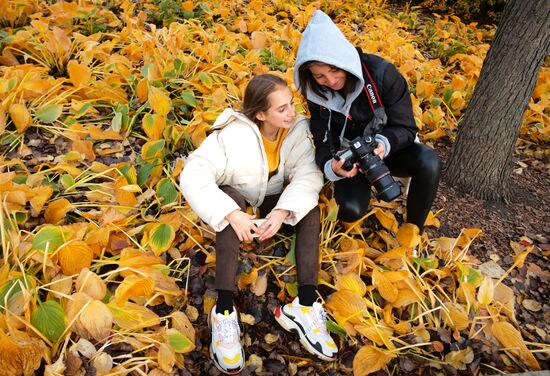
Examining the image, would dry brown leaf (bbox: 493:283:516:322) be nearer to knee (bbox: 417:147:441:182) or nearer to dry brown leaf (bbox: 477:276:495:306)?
dry brown leaf (bbox: 477:276:495:306)

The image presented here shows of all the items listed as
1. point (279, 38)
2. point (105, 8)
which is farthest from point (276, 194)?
point (105, 8)

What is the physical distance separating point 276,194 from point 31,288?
1.11 m

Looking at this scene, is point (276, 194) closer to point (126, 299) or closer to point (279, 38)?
point (126, 299)

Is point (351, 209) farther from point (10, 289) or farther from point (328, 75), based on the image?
point (10, 289)

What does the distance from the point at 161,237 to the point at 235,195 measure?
38cm

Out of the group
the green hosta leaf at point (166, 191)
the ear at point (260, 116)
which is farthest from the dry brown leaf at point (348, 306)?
the green hosta leaf at point (166, 191)

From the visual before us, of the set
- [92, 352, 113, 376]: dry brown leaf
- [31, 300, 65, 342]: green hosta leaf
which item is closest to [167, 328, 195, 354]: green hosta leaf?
[92, 352, 113, 376]: dry brown leaf

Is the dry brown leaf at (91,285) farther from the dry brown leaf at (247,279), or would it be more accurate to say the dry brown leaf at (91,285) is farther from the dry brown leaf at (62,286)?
the dry brown leaf at (247,279)

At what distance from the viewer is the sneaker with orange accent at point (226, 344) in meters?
1.54

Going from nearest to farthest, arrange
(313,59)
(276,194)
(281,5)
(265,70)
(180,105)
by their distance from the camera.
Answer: (313,59) → (276,194) → (180,105) → (265,70) → (281,5)

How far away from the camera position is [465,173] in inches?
96.1

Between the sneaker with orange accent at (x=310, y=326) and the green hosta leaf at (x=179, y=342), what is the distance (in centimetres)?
41

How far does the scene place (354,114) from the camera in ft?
6.30

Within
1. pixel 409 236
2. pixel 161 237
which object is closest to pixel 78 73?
pixel 161 237
